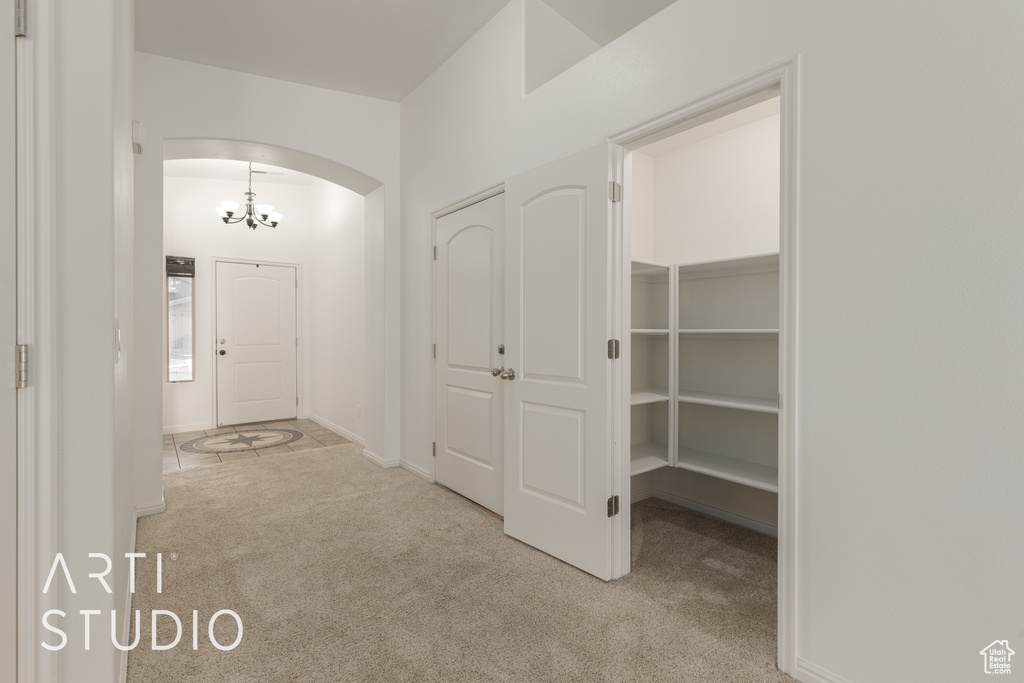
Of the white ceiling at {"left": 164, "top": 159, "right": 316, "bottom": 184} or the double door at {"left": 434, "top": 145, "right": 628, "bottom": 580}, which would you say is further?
the white ceiling at {"left": 164, "top": 159, "right": 316, "bottom": 184}

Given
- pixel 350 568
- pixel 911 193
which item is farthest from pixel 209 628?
pixel 911 193

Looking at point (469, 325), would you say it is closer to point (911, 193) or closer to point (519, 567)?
point (519, 567)

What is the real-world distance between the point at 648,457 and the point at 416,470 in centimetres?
193

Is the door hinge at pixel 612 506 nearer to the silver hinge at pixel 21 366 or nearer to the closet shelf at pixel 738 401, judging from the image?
the closet shelf at pixel 738 401

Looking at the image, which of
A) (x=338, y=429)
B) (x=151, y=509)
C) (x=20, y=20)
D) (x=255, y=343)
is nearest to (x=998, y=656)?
(x=20, y=20)

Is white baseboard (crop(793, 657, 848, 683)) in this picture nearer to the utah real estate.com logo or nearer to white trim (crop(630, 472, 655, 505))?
the utah real estate.com logo

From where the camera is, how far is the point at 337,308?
5934 millimetres

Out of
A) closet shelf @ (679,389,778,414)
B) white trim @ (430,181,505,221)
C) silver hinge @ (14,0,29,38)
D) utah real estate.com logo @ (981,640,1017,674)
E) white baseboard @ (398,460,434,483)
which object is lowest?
white baseboard @ (398,460,434,483)

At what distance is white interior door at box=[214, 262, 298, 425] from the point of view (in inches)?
247

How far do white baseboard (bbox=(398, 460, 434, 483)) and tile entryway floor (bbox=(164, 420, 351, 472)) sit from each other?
4.17 ft

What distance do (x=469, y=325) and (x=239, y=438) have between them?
3.64m

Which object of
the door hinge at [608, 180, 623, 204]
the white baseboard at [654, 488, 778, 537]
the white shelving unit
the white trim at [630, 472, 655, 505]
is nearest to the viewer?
the door hinge at [608, 180, 623, 204]

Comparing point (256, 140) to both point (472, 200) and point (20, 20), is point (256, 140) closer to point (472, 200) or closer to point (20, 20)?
point (472, 200)

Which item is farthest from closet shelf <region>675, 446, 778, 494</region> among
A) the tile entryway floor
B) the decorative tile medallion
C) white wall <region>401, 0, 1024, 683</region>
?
the decorative tile medallion
